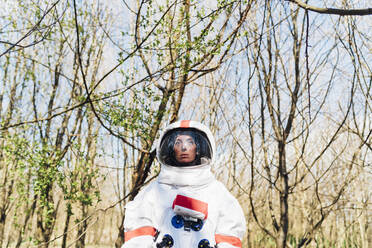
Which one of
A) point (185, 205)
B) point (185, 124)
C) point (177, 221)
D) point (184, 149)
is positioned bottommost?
point (177, 221)

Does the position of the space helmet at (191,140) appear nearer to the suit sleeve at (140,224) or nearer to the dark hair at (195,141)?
the dark hair at (195,141)

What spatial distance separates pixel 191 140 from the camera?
2.40 metres

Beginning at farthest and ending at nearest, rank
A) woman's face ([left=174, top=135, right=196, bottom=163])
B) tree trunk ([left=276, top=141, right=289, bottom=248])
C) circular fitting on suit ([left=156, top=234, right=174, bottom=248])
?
tree trunk ([left=276, top=141, right=289, bottom=248]) → woman's face ([left=174, top=135, right=196, bottom=163]) → circular fitting on suit ([left=156, top=234, right=174, bottom=248])

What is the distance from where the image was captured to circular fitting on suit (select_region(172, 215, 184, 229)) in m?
2.17

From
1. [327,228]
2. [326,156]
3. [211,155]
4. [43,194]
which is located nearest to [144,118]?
[211,155]

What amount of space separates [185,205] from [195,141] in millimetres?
497

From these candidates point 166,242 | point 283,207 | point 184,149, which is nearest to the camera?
point 166,242

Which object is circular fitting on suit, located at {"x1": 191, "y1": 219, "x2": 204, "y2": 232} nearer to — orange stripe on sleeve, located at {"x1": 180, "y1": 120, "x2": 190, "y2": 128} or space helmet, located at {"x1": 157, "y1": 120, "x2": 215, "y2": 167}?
space helmet, located at {"x1": 157, "y1": 120, "x2": 215, "y2": 167}

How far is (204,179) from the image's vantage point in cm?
232

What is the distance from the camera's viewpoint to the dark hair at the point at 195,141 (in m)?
2.41

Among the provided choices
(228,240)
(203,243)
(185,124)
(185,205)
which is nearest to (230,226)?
(228,240)

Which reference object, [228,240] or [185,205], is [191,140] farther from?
[228,240]

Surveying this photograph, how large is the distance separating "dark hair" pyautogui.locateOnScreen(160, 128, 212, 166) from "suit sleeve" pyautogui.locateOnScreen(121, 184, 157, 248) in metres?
0.29

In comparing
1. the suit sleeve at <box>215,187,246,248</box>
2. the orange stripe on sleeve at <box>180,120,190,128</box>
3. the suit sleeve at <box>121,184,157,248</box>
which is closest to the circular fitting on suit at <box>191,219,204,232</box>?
the suit sleeve at <box>215,187,246,248</box>
